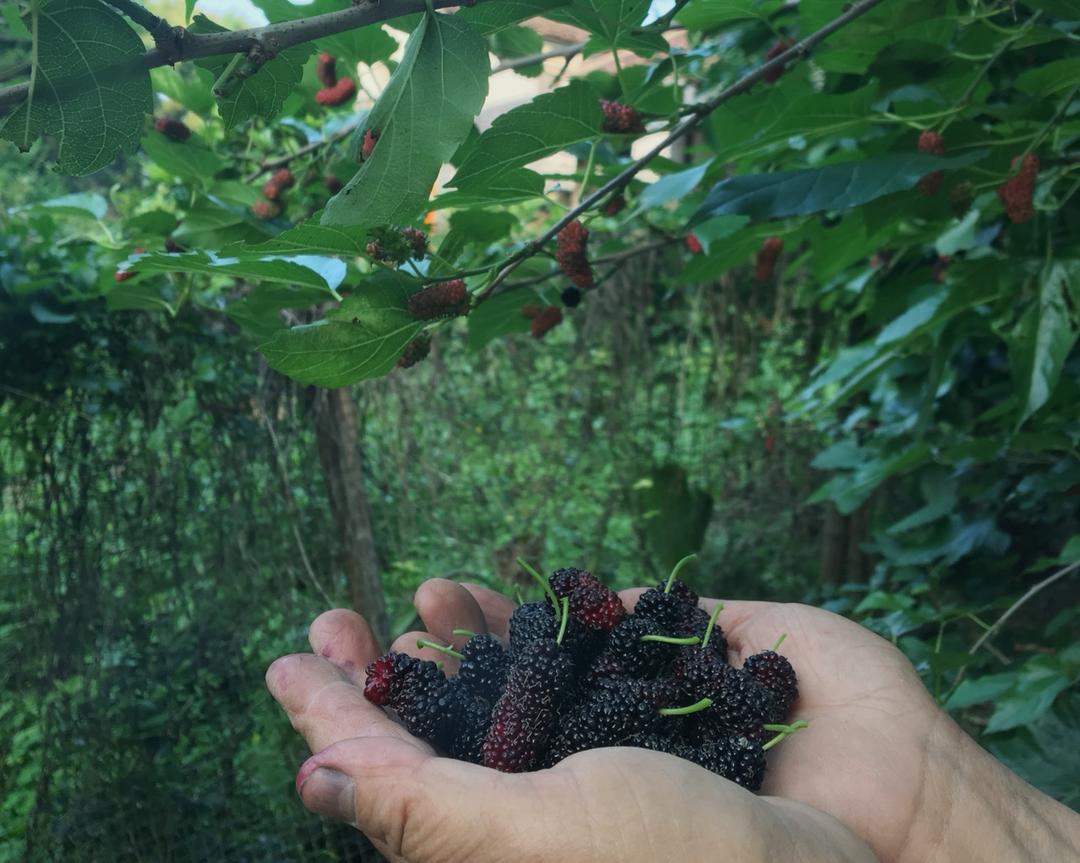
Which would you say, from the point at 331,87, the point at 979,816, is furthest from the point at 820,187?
the point at 331,87

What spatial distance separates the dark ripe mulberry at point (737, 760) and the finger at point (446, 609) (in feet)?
1.09

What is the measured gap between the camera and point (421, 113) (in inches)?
22.1

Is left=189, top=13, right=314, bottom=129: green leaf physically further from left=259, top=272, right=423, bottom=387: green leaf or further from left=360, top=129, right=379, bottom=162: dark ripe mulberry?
left=259, top=272, right=423, bottom=387: green leaf

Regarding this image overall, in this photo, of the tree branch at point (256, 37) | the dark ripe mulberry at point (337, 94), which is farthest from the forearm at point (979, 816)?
the dark ripe mulberry at point (337, 94)

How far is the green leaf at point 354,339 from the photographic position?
74 centimetres

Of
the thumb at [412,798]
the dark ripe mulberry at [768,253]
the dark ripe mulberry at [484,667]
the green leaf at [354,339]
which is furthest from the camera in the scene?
the dark ripe mulberry at [768,253]

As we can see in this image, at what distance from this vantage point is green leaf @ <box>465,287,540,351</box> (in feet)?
3.69

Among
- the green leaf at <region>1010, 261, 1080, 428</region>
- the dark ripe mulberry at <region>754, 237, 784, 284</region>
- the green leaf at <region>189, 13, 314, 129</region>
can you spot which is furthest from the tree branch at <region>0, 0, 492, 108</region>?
the dark ripe mulberry at <region>754, 237, 784, 284</region>

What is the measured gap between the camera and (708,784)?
25.0 inches

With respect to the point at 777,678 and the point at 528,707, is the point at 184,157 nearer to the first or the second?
the point at 528,707

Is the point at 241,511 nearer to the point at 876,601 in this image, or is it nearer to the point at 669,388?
the point at 876,601

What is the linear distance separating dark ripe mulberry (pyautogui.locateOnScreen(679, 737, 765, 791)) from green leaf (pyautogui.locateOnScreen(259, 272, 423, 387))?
0.45 meters

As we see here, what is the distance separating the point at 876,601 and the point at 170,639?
139 cm

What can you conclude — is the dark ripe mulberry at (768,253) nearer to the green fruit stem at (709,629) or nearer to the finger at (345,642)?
the green fruit stem at (709,629)
